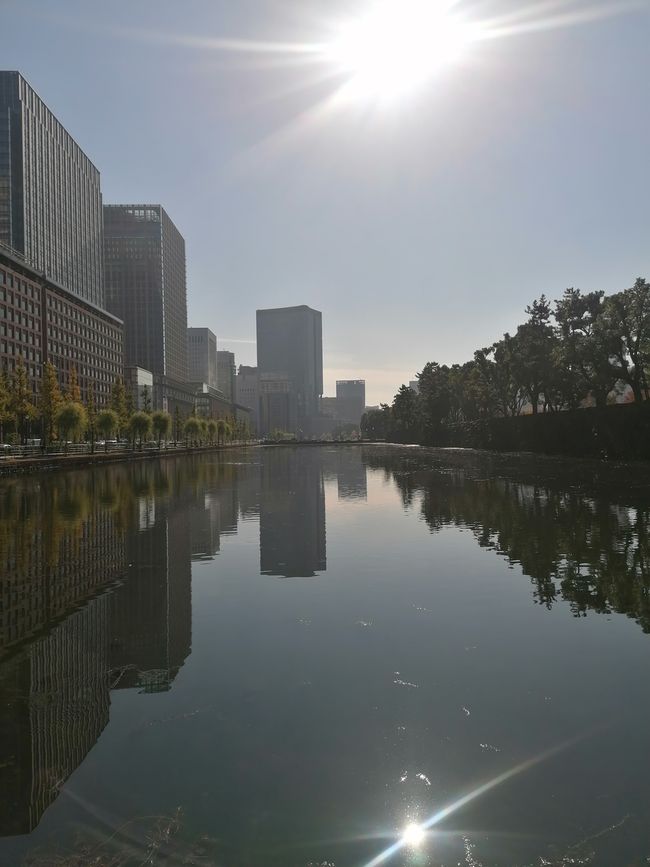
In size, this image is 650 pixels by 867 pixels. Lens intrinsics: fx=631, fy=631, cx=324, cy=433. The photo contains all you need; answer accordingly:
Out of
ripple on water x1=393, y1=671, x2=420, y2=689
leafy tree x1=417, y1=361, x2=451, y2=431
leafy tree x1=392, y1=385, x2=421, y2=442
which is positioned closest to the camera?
ripple on water x1=393, y1=671, x2=420, y2=689

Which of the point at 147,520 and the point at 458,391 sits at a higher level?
the point at 458,391

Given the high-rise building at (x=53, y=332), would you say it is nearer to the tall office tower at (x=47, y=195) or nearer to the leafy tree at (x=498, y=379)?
the tall office tower at (x=47, y=195)

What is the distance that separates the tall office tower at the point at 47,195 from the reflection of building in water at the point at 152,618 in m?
133

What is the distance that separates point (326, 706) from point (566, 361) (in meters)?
56.6

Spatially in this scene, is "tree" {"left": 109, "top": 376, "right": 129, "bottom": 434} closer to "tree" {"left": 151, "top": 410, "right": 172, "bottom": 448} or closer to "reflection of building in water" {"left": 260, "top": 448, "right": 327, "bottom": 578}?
"tree" {"left": 151, "top": 410, "right": 172, "bottom": 448}

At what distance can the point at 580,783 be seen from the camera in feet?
15.7

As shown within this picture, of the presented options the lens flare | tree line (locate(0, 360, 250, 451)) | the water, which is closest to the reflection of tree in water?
the water

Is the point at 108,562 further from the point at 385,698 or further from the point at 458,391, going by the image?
the point at 458,391

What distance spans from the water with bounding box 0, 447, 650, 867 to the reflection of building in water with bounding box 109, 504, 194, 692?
0.05 meters

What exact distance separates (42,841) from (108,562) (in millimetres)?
9660

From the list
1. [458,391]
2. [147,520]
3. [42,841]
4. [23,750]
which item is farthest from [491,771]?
[458,391]

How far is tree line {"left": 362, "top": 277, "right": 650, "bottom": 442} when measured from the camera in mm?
50406

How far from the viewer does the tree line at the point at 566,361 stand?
50.4 m

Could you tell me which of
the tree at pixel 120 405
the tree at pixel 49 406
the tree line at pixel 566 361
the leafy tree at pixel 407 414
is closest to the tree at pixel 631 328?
the tree line at pixel 566 361
